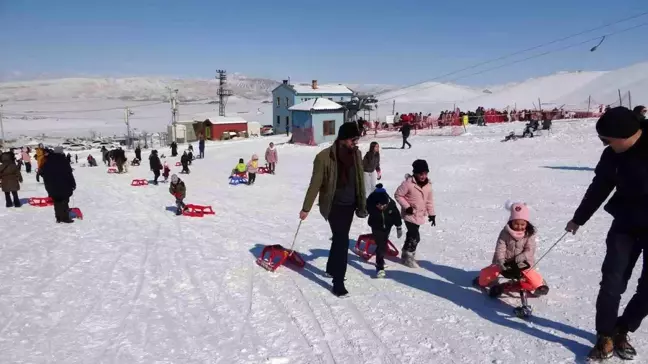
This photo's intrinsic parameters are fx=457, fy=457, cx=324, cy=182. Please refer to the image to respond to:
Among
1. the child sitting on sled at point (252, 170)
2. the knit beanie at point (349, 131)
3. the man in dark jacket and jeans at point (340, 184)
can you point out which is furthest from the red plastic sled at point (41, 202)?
the knit beanie at point (349, 131)

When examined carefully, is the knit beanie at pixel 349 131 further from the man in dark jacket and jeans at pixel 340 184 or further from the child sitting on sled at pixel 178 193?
the child sitting on sled at pixel 178 193

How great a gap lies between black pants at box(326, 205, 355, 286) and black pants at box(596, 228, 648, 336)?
8.52 feet

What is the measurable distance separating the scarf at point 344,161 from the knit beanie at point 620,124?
8.44 feet

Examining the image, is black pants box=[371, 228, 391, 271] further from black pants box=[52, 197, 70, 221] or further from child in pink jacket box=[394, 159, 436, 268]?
black pants box=[52, 197, 70, 221]

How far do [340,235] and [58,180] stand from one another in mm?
7527

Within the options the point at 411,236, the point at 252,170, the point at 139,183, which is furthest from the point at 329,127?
the point at 411,236

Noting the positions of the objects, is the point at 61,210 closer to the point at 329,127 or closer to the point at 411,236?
the point at 411,236

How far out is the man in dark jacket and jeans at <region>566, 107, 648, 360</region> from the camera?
3422mm

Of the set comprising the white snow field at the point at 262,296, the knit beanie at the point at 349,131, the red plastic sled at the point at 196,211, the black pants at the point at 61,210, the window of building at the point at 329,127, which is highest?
the window of building at the point at 329,127

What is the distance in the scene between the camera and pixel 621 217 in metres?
3.60

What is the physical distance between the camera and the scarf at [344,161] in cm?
527

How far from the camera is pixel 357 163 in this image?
5.35 metres

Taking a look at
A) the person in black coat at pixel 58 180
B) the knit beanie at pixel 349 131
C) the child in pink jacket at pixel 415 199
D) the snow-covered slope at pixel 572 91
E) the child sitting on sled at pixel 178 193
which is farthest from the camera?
the snow-covered slope at pixel 572 91

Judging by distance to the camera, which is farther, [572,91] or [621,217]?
[572,91]
